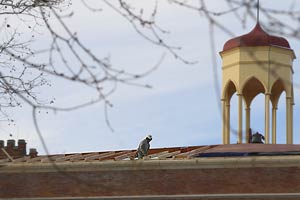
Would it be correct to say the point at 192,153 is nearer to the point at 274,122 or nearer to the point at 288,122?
the point at 274,122

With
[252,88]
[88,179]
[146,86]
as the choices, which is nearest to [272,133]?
[252,88]

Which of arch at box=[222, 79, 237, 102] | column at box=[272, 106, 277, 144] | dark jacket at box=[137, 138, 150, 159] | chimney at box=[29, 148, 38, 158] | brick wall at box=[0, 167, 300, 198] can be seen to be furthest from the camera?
chimney at box=[29, 148, 38, 158]

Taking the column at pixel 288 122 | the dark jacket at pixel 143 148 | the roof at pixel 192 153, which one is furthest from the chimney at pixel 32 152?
the column at pixel 288 122

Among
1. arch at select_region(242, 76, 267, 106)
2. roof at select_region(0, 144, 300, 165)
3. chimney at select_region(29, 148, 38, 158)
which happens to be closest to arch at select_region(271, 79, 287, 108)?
arch at select_region(242, 76, 267, 106)

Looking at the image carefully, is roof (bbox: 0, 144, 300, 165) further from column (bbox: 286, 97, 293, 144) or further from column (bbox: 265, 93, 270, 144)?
column (bbox: 286, 97, 293, 144)

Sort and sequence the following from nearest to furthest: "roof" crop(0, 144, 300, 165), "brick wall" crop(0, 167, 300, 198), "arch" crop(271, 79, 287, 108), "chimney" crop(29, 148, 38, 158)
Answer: "brick wall" crop(0, 167, 300, 198) < "roof" crop(0, 144, 300, 165) < "arch" crop(271, 79, 287, 108) < "chimney" crop(29, 148, 38, 158)

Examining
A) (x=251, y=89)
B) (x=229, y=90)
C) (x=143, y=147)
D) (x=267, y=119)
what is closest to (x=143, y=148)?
(x=143, y=147)

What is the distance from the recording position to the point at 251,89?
41531 millimetres

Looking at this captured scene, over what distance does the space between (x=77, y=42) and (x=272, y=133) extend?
3102cm

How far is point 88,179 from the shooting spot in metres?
37.6

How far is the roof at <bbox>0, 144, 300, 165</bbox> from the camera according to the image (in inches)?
1480

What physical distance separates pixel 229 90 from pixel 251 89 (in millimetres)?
936

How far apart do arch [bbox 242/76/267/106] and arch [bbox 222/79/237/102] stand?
1.30 feet

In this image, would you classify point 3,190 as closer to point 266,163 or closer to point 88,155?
point 88,155
